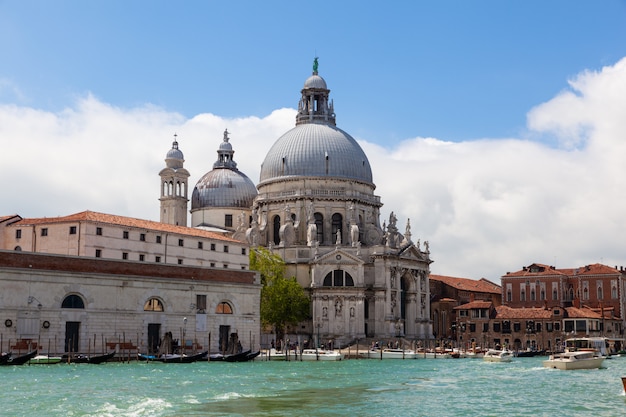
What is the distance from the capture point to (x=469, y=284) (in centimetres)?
9844

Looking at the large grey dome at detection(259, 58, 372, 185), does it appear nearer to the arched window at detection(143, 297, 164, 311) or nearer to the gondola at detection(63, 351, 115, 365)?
the arched window at detection(143, 297, 164, 311)

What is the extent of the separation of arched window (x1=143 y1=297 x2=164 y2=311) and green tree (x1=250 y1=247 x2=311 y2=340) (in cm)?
1619

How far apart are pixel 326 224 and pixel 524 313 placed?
19.4 meters

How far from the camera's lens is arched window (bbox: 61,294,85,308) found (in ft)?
157

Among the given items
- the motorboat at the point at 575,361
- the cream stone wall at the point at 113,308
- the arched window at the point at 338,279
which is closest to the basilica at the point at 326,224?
the arched window at the point at 338,279

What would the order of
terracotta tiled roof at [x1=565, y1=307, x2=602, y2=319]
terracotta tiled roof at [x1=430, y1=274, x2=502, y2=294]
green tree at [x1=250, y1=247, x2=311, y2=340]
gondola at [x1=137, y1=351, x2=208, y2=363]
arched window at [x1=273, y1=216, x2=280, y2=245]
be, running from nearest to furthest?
gondola at [x1=137, y1=351, x2=208, y2=363] → green tree at [x1=250, y1=247, x2=311, y2=340] → terracotta tiled roof at [x1=565, y1=307, x2=602, y2=319] → arched window at [x1=273, y1=216, x2=280, y2=245] → terracotta tiled roof at [x1=430, y1=274, x2=502, y2=294]

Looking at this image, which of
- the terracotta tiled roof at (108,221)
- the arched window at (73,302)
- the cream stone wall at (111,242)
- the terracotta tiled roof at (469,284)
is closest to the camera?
the arched window at (73,302)

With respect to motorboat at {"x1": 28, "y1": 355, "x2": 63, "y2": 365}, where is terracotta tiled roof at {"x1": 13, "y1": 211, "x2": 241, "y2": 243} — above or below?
above

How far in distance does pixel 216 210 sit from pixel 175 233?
2566cm

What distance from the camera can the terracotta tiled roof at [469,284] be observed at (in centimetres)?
9412

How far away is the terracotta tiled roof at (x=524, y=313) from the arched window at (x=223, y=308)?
3478 centimetres

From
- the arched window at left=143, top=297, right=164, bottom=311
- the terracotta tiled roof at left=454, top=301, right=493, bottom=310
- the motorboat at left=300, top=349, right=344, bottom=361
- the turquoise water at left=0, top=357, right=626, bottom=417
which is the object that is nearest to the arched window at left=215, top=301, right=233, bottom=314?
the arched window at left=143, top=297, right=164, bottom=311

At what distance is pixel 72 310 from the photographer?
47.9 metres

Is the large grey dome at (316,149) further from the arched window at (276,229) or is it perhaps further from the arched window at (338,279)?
the arched window at (338,279)
